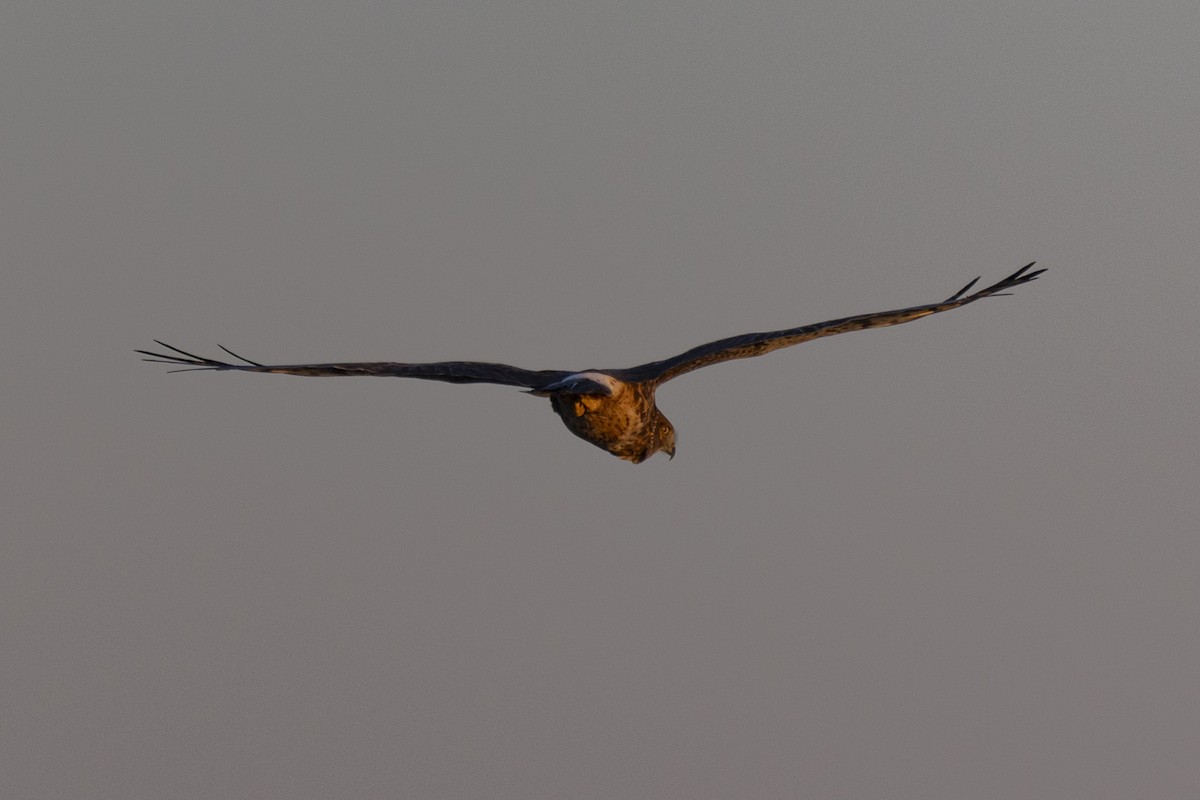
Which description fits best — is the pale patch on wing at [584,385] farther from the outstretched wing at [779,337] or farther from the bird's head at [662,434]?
the bird's head at [662,434]

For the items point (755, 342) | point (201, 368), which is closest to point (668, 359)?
point (755, 342)

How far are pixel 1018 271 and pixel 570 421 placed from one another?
525 cm

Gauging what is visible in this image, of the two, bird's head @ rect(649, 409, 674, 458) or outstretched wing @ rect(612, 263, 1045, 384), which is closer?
outstretched wing @ rect(612, 263, 1045, 384)

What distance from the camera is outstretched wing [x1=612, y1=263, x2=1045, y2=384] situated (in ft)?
58.2

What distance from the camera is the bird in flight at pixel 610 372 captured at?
17.8 metres

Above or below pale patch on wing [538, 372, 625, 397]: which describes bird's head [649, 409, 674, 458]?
above

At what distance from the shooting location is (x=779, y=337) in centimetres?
1780

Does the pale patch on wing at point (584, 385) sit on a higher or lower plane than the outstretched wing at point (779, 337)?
lower

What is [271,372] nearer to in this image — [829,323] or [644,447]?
[644,447]

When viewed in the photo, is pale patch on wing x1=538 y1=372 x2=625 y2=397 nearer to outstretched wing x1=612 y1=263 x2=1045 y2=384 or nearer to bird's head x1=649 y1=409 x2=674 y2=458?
outstretched wing x1=612 y1=263 x2=1045 y2=384

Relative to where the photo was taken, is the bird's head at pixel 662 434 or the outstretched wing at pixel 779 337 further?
the bird's head at pixel 662 434

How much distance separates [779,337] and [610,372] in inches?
83.3

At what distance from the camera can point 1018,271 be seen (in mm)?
18453

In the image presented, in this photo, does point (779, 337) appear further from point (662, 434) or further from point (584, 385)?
point (662, 434)
